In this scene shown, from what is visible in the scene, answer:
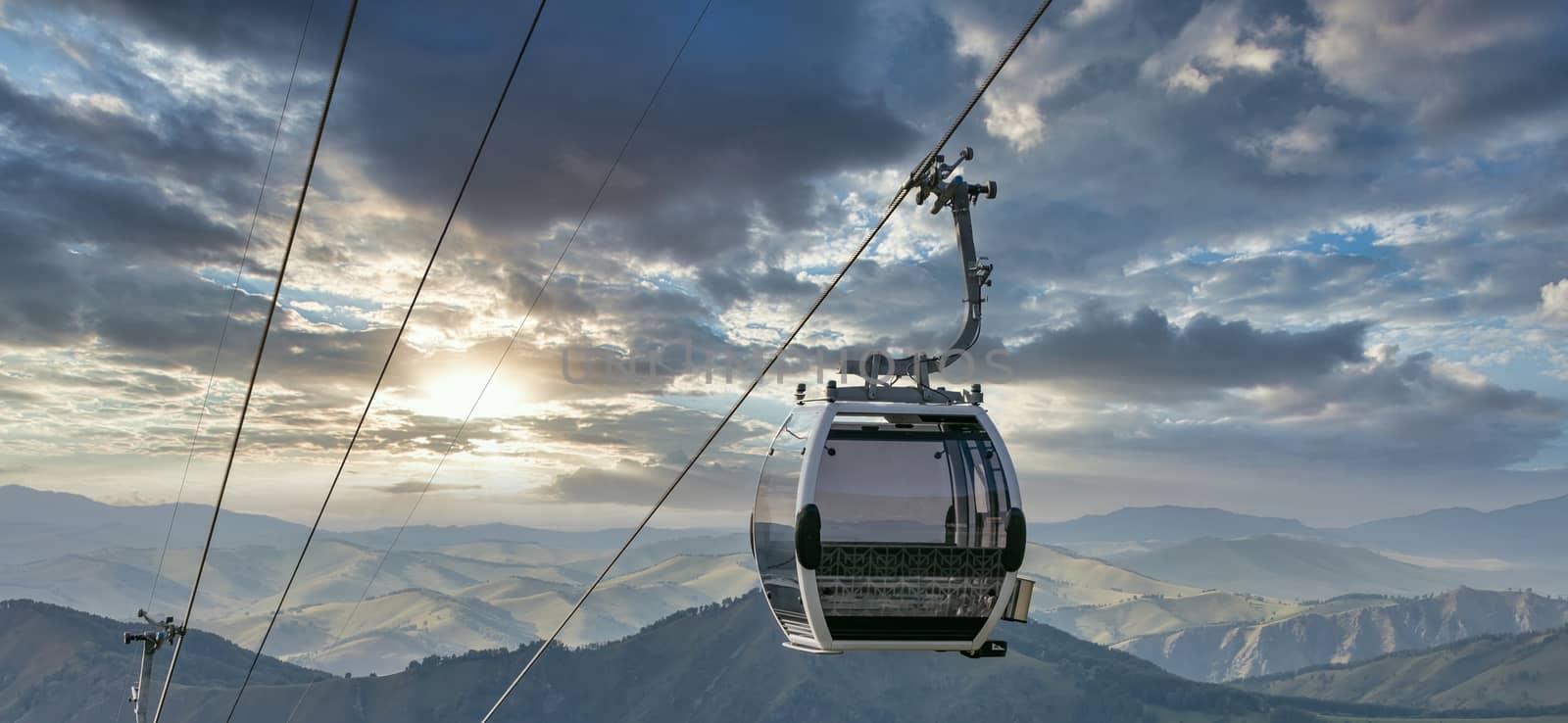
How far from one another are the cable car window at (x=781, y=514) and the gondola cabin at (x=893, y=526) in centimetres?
3

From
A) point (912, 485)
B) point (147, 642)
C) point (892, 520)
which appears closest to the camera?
point (892, 520)

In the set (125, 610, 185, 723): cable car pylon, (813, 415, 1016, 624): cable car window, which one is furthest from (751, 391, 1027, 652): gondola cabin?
(125, 610, 185, 723): cable car pylon

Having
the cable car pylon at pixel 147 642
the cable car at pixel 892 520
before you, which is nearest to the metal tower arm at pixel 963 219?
the cable car at pixel 892 520

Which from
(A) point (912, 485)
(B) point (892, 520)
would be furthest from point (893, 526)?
(A) point (912, 485)

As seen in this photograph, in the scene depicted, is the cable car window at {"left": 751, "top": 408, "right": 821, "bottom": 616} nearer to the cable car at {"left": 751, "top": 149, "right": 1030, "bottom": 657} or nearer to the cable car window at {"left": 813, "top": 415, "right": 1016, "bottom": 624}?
the cable car at {"left": 751, "top": 149, "right": 1030, "bottom": 657}

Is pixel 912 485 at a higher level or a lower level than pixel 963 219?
lower

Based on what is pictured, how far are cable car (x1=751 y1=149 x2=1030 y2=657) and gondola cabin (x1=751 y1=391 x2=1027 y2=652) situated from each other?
0.02 m

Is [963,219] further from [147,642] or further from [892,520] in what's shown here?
[147,642]

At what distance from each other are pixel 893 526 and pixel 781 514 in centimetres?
183

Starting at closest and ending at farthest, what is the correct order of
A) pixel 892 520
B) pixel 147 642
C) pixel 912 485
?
pixel 892 520, pixel 912 485, pixel 147 642

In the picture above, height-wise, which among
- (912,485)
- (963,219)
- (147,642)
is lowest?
(147,642)

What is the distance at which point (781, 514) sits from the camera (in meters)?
17.8

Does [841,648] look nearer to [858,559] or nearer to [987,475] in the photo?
[858,559]

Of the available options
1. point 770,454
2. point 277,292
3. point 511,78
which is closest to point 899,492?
point 770,454
